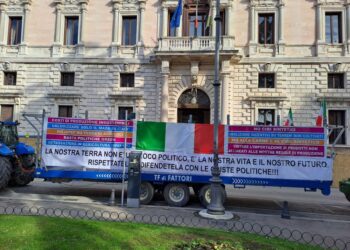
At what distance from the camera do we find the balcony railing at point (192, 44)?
22891 millimetres

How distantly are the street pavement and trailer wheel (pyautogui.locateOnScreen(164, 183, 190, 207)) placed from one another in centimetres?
34

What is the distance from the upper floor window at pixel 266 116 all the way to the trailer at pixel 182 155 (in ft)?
41.7

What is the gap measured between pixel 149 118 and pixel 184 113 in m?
2.65

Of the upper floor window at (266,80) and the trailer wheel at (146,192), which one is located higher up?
the upper floor window at (266,80)

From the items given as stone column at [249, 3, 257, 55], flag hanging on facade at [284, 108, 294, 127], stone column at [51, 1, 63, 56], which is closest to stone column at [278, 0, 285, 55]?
stone column at [249, 3, 257, 55]

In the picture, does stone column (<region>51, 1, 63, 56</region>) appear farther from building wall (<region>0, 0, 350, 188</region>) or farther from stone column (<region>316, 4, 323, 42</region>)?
stone column (<region>316, 4, 323, 42</region>)

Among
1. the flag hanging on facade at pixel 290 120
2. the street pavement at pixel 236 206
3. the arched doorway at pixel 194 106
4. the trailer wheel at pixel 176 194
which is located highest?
the arched doorway at pixel 194 106

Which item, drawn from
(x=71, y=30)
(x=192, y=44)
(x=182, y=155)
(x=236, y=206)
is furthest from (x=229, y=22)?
(x=236, y=206)

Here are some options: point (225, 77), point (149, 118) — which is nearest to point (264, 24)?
point (225, 77)

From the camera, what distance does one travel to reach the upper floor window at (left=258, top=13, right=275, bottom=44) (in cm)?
2462

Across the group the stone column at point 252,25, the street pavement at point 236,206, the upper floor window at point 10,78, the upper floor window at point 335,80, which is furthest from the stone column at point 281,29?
the upper floor window at point 10,78

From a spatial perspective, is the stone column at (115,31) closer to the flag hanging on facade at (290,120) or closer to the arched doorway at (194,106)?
the arched doorway at (194,106)

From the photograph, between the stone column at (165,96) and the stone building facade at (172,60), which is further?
the stone column at (165,96)

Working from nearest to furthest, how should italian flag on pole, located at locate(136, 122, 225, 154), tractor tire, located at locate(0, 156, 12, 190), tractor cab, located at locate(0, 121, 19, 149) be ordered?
italian flag on pole, located at locate(136, 122, 225, 154)
tractor tire, located at locate(0, 156, 12, 190)
tractor cab, located at locate(0, 121, 19, 149)
